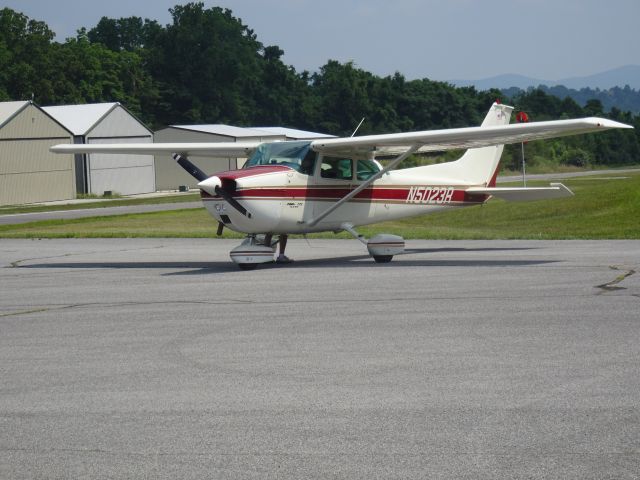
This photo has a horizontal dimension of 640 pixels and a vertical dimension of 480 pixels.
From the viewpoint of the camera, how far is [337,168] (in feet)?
62.1

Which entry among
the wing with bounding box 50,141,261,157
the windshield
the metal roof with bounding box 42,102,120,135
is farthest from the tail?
the metal roof with bounding box 42,102,120,135

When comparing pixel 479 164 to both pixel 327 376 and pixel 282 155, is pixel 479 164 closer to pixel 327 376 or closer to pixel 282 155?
pixel 282 155

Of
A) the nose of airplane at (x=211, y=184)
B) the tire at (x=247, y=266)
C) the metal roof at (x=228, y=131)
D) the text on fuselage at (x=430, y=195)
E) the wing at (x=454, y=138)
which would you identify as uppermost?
the wing at (x=454, y=138)

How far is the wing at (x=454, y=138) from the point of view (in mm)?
Result: 16672

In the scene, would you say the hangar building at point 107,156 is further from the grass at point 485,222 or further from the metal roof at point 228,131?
the grass at point 485,222

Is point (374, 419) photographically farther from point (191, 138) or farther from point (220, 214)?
point (191, 138)

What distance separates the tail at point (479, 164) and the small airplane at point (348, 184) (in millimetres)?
22

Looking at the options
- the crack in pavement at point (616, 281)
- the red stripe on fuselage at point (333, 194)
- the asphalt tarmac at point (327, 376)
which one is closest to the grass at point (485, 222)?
the red stripe on fuselage at point (333, 194)

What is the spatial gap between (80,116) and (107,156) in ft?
11.0

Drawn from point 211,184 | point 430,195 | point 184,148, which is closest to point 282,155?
point 211,184

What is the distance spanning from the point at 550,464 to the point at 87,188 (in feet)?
192

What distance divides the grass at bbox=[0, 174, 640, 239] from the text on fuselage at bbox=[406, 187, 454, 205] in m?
6.81

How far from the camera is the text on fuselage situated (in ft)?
66.2

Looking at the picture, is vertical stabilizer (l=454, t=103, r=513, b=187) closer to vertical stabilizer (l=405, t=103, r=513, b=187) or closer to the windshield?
vertical stabilizer (l=405, t=103, r=513, b=187)
